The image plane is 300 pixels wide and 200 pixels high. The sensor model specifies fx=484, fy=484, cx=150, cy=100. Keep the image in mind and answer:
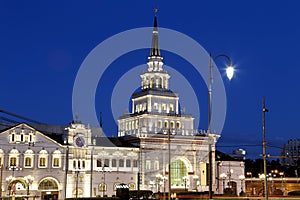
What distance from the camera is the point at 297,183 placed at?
10206 centimetres

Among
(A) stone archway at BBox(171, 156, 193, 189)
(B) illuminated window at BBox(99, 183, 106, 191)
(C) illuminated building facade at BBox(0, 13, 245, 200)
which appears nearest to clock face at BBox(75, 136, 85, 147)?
(C) illuminated building facade at BBox(0, 13, 245, 200)

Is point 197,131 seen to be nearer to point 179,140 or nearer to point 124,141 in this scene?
point 179,140

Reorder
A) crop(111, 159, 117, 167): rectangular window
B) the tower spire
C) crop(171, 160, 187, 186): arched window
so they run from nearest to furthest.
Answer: crop(111, 159, 117, 167): rectangular window, crop(171, 160, 187, 186): arched window, the tower spire

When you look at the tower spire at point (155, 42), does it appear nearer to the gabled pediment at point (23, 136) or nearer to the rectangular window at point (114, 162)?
the rectangular window at point (114, 162)

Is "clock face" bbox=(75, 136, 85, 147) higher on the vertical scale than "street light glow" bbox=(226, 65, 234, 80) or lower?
lower

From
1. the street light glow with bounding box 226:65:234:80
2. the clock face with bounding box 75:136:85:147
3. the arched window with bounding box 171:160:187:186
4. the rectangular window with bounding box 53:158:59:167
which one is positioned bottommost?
the arched window with bounding box 171:160:187:186

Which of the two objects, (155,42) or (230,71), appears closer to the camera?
(230,71)

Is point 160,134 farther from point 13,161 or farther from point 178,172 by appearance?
point 13,161

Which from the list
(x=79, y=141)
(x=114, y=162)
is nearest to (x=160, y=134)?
(x=114, y=162)

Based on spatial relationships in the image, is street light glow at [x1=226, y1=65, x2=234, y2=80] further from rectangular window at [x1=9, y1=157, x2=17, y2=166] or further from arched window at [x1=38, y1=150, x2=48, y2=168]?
arched window at [x1=38, y1=150, x2=48, y2=168]

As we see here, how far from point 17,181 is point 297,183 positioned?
5812 centimetres

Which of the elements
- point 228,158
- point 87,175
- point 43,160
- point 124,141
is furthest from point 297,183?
point 43,160

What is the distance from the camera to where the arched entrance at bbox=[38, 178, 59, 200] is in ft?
255

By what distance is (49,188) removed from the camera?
259 feet
